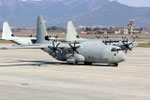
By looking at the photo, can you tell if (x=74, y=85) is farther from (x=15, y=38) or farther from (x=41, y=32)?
(x=15, y=38)

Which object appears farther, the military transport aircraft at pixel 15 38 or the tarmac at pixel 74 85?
the military transport aircraft at pixel 15 38

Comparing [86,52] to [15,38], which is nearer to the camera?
[86,52]

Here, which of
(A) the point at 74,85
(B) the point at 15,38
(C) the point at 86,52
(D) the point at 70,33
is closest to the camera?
(A) the point at 74,85

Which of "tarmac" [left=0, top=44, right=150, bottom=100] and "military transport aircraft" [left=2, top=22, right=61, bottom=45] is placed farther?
"military transport aircraft" [left=2, top=22, right=61, bottom=45]

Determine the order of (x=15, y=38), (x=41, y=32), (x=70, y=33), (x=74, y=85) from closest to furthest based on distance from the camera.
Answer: (x=74, y=85)
(x=41, y=32)
(x=70, y=33)
(x=15, y=38)

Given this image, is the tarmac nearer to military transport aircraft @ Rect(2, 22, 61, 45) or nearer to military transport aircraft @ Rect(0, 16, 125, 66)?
military transport aircraft @ Rect(0, 16, 125, 66)

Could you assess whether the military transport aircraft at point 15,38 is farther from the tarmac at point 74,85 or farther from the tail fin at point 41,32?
the tarmac at point 74,85

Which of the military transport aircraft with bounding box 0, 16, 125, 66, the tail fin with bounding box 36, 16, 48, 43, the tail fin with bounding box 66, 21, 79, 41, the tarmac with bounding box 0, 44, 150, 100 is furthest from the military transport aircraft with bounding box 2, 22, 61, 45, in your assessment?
the tarmac with bounding box 0, 44, 150, 100

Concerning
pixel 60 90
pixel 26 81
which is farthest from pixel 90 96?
pixel 26 81

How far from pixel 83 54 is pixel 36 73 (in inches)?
364

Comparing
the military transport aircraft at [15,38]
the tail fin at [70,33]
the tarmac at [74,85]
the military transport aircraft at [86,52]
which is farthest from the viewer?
the military transport aircraft at [15,38]

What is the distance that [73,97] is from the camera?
24125mm

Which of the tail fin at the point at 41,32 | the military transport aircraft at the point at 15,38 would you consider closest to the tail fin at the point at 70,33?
the military transport aircraft at the point at 15,38

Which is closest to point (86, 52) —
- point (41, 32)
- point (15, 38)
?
point (41, 32)
